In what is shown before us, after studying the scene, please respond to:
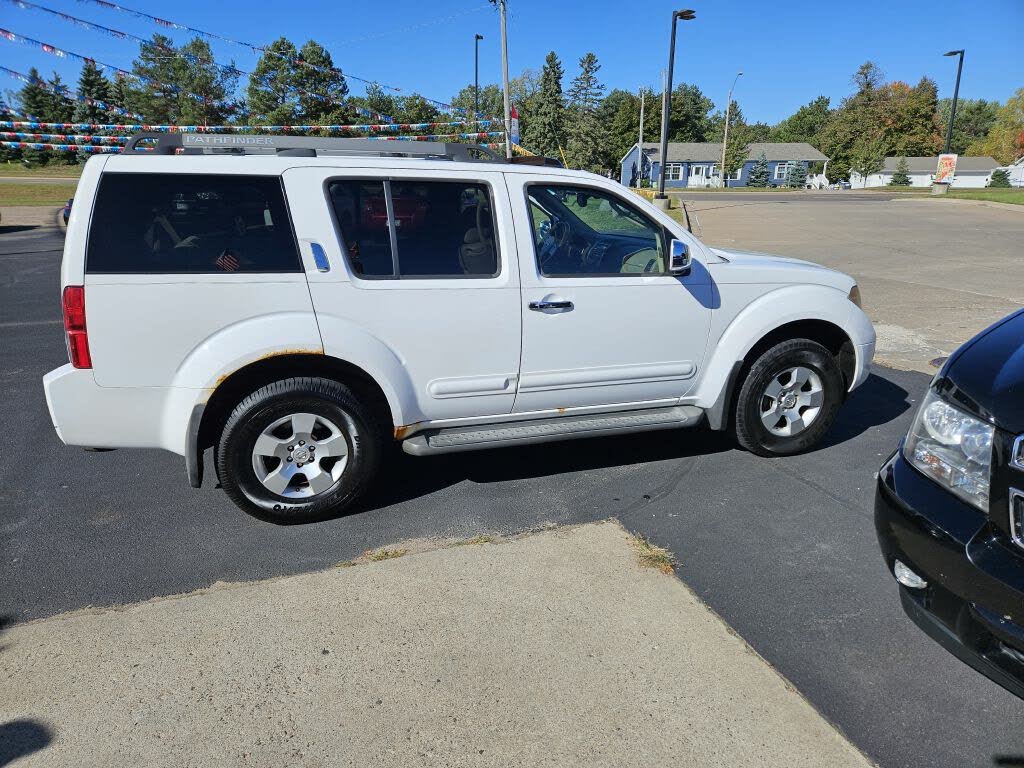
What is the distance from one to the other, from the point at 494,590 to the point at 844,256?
14.0m

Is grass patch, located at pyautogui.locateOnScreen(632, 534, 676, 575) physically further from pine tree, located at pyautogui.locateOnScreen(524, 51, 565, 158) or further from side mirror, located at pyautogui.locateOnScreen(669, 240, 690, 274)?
pine tree, located at pyautogui.locateOnScreen(524, 51, 565, 158)

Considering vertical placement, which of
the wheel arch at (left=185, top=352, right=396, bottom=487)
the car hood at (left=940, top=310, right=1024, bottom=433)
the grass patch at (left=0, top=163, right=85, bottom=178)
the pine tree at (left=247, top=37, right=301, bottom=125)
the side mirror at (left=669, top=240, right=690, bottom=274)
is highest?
the pine tree at (left=247, top=37, right=301, bottom=125)

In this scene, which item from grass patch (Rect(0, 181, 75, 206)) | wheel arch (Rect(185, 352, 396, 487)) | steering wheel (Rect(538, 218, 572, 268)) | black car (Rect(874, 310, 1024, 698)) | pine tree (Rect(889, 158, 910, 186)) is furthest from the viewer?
pine tree (Rect(889, 158, 910, 186))

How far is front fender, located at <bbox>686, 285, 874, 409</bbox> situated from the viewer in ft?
14.2

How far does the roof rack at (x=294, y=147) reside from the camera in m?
3.72

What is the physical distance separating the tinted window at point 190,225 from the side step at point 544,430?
1.17 m

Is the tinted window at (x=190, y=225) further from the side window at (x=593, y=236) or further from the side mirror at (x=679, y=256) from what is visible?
the side mirror at (x=679, y=256)

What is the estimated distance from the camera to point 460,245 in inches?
152

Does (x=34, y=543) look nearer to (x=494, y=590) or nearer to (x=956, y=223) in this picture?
(x=494, y=590)

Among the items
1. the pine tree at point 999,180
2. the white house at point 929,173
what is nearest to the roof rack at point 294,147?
the pine tree at point 999,180

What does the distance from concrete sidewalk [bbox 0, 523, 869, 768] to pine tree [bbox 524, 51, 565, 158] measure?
73.6m

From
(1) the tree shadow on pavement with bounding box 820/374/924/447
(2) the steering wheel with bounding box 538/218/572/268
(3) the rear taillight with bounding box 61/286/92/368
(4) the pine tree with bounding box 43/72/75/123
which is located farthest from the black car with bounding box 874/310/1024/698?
(4) the pine tree with bounding box 43/72/75/123

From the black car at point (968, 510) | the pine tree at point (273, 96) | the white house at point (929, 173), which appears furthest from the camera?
the white house at point (929, 173)

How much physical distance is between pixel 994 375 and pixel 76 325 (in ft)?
12.5
